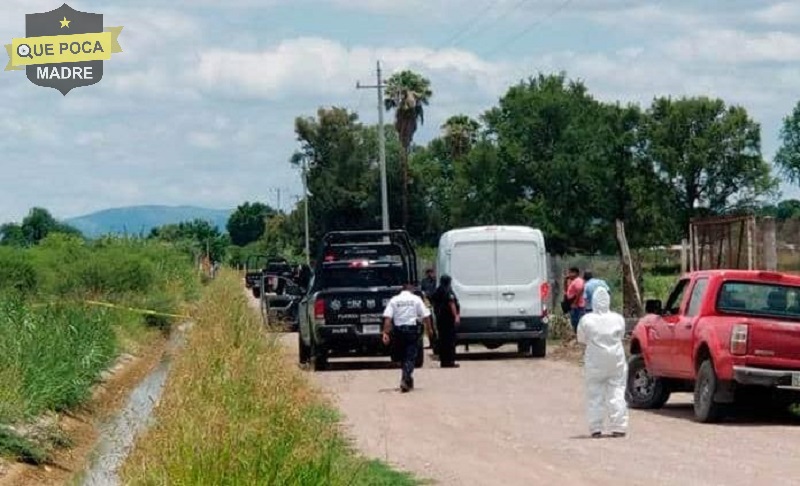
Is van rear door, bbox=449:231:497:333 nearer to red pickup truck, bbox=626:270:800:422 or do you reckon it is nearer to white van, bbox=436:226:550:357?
white van, bbox=436:226:550:357

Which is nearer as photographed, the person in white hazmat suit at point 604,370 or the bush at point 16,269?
the person in white hazmat suit at point 604,370

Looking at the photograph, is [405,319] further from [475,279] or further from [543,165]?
[543,165]

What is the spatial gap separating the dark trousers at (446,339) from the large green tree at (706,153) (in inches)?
2256

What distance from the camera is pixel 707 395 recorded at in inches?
785

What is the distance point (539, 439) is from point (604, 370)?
112 centimetres

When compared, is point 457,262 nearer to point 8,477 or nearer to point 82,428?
point 82,428

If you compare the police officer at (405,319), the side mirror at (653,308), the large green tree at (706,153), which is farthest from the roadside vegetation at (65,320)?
the large green tree at (706,153)

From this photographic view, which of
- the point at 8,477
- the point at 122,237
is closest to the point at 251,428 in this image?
the point at 8,477

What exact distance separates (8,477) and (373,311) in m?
14.2

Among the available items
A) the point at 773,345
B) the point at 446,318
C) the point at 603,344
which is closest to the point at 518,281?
the point at 446,318

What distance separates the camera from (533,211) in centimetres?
7931

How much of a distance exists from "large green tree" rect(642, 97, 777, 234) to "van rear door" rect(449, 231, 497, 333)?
54.5 meters

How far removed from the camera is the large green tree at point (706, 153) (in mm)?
87438

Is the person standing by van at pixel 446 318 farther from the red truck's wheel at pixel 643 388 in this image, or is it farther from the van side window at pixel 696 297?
the van side window at pixel 696 297
